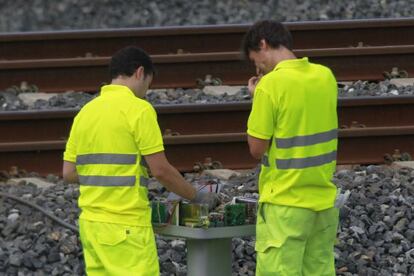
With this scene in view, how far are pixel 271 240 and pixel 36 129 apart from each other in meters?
4.98

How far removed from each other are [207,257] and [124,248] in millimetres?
657

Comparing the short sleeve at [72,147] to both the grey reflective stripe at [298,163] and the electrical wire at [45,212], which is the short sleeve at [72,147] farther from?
the electrical wire at [45,212]

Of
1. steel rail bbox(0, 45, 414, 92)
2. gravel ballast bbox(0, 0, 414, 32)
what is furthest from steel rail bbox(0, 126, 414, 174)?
gravel ballast bbox(0, 0, 414, 32)

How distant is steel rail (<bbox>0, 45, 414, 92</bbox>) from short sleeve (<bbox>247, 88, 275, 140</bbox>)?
6.26m

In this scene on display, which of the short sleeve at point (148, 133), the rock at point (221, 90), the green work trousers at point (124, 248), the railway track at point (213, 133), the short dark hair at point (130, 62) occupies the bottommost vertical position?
the railway track at point (213, 133)

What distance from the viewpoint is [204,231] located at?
21.6ft

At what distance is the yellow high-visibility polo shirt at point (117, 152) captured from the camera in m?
6.32

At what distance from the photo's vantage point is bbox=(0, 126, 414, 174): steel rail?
10.5 m

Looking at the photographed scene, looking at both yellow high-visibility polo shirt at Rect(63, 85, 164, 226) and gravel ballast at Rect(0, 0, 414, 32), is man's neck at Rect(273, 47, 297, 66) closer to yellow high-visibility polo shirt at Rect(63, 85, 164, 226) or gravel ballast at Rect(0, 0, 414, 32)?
yellow high-visibility polo shirt at Rect(63, 85, 164, 226)

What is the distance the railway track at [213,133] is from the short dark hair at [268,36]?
4021mm

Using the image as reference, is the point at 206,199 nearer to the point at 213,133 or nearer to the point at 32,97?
the point at 213,133

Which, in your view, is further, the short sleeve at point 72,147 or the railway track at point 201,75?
the railway track at point 201,75

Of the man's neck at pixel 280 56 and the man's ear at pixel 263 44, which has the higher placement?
the man's ear at pixel 263 44

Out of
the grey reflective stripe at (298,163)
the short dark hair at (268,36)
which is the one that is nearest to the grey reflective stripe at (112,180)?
the grey reflective stripe at (298,163)
